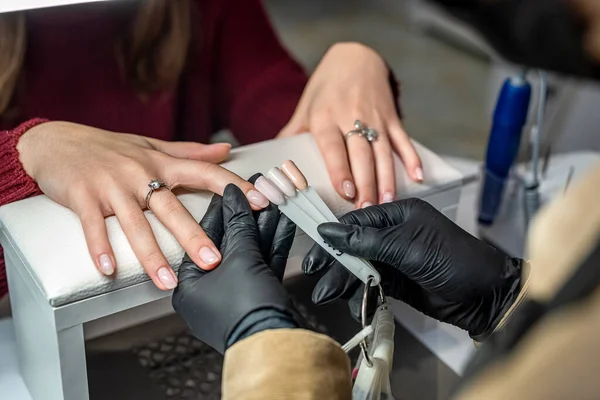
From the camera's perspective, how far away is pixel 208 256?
1.79 feet

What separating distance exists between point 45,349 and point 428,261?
1.05 feet

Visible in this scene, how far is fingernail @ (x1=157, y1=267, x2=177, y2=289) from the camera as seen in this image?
1.80 ft

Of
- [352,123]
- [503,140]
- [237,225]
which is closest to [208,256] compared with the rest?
[237,225]

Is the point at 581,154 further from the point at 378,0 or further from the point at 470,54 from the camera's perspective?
the point at 378,0

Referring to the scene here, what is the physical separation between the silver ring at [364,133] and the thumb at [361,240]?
0.20 metres

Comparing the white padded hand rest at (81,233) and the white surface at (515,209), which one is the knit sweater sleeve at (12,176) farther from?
the white surface at (515,209)

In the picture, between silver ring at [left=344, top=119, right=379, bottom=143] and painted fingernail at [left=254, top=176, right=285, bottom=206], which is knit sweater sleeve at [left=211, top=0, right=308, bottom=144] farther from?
painted fingernail at [left=254, top=176, right=285, bottom=206]

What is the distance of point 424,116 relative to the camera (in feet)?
7.07

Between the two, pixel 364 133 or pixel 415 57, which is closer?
pixel 364 133

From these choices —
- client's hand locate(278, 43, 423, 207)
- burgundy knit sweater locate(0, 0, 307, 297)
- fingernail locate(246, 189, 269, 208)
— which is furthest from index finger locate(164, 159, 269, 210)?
burgundy knit sweater locate(0, 0, 307, 297)

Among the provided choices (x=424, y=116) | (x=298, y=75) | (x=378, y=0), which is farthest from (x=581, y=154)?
(x=378, y=0)

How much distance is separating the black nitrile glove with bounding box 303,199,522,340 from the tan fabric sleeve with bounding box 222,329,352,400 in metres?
0.11

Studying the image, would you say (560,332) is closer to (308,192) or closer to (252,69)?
(308,192)

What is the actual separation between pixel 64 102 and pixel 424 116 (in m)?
1.35
